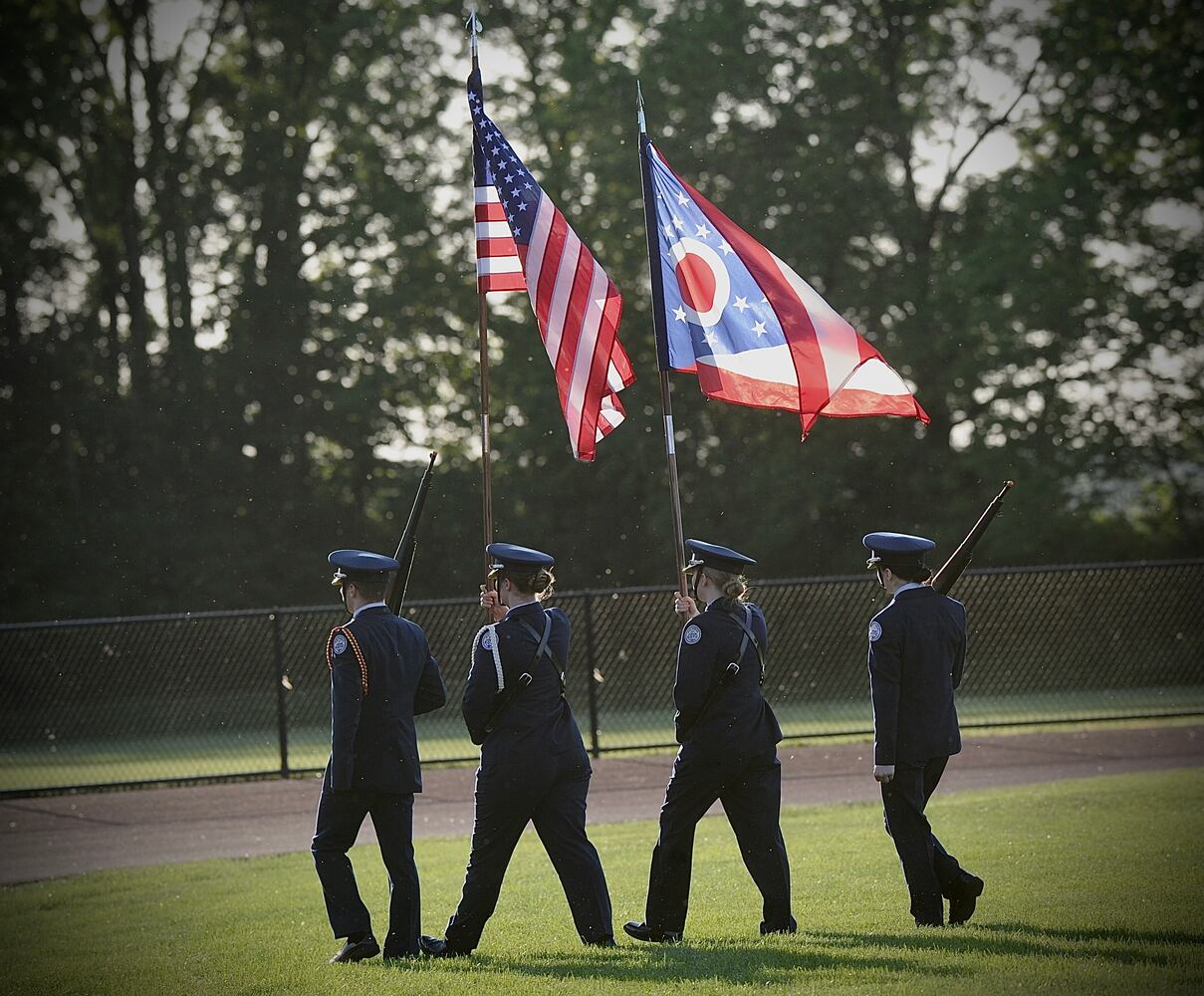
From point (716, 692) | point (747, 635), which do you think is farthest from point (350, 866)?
point (747, 635)

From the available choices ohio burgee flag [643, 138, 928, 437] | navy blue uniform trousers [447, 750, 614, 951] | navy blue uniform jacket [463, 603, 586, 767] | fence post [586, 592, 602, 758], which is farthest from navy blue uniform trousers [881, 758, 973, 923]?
fence post [586, 592, 602, 758]

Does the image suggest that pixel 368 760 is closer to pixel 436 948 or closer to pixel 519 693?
pixel 519 693

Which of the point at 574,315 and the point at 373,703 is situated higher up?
the point at 574,315

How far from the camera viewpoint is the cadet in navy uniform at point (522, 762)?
718 centimetres

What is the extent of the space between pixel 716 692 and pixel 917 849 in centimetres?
128

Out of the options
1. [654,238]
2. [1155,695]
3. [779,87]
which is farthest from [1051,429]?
[654,238]

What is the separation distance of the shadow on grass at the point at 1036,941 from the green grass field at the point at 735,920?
17 mm

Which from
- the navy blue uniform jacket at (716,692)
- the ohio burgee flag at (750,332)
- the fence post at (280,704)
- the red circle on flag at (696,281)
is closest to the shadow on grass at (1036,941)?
the navy blue uniform jacket at (716,692)

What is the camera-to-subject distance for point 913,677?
7.49 meters

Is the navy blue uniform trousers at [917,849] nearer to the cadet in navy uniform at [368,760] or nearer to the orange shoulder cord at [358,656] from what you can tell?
the cadet in navy uniform at [368,760]

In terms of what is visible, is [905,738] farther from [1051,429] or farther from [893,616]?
[1051,429]

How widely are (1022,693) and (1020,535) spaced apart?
37.5 ft

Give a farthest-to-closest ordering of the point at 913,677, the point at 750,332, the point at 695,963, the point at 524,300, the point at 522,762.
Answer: the point at 524,300 → the point at 750,332 → the point at 913,677 → the point at 522,762 → the point at 695,963

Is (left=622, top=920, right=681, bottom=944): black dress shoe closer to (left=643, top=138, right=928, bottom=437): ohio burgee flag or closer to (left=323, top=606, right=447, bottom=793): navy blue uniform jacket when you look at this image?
(left=323, top=606, right=447, bottom=793): navy blue uniform jacket
